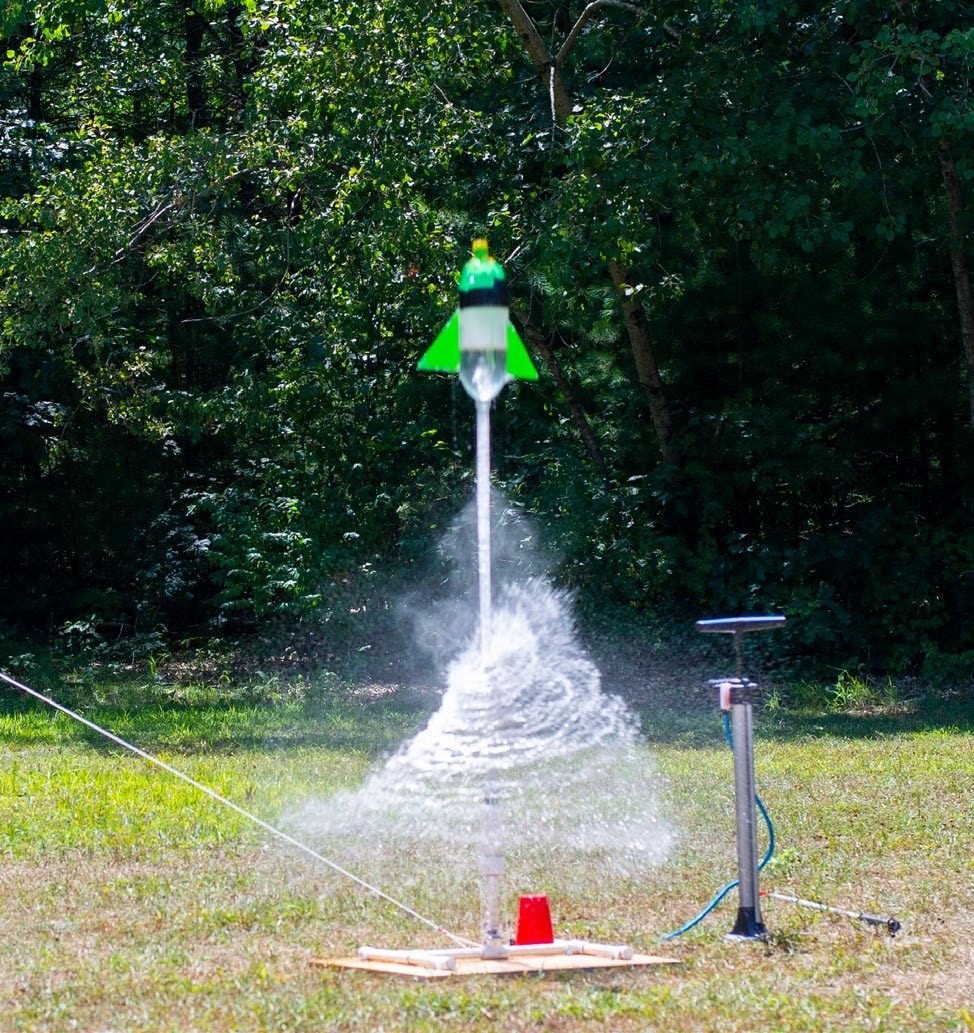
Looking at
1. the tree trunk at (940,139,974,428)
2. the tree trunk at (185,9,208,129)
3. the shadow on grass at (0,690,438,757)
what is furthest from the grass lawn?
the tree trunk at (185,9,208,129)

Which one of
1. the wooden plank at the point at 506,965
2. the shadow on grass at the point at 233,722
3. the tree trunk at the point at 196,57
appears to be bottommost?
the wooden plank at the point at 506,965

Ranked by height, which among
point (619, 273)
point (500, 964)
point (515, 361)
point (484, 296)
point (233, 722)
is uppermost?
point (619, 273)

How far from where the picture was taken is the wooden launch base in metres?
4.27

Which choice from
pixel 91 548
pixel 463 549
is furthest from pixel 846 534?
pixel 91 548

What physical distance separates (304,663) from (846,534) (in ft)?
18.6

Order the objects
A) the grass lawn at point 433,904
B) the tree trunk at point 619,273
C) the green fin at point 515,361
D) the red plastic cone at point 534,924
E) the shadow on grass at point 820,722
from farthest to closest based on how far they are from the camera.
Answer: the tree trunk at point 619,273, the shadow on grass at point 820,722, the red plastic cone at point 534,924, the green fin at point 515,361, the grass lawn at point 433,904

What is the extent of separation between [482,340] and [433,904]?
224 centimetres

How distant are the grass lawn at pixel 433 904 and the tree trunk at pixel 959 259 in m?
4.33

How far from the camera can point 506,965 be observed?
4309mm

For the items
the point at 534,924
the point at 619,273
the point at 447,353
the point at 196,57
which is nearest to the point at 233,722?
the point at 619,273

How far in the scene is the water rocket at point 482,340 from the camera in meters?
4.35

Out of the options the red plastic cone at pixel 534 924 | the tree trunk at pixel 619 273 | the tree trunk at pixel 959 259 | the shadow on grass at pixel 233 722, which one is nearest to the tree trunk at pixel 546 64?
the tree trunk at pixel 619 273

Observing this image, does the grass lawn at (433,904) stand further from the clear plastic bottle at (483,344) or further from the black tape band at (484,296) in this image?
the black tape band at (484,296)

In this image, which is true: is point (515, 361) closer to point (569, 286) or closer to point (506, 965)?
point (506, 965)
